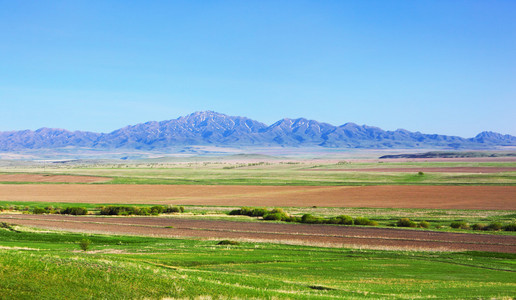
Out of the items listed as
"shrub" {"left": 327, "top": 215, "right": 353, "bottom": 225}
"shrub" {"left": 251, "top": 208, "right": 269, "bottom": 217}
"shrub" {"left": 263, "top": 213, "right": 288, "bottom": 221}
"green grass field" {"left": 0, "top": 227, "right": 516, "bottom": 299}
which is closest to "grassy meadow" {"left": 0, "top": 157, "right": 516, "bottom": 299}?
"green grass field" {"left": 0, "top": 227, "right": 516, "bottom": 299}

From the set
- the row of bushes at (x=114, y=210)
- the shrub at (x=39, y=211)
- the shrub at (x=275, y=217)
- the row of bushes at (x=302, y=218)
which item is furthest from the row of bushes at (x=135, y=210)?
the shrub at (x=275, y=217)

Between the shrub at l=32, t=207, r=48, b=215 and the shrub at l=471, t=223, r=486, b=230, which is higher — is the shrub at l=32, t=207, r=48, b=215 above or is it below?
above

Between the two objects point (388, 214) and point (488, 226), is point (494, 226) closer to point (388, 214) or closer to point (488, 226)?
point (488, 226)

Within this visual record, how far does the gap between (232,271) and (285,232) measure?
72.6 ft

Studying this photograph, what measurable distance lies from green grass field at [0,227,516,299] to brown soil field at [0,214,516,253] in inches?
158

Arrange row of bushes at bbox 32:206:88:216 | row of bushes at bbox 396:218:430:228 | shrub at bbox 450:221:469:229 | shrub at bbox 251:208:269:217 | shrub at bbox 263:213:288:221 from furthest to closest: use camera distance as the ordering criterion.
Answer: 1. row of bushes at bbox 32:206:88:216
2. shrub at bbox 251:208:269:217
3. shrub at bbox 263:213:288:221
4. row of bushes at bbox 396:218:430:228
5. shrub at bbox 450:221:469:229

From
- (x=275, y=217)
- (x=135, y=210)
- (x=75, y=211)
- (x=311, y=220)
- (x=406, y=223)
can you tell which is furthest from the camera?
(x=135, y=210)

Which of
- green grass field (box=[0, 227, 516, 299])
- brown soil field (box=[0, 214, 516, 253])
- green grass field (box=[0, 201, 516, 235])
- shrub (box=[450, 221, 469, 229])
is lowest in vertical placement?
green grass field (box=[0, 201, 516, 235])

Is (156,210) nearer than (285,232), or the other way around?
(285,232)

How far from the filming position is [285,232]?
153 ft

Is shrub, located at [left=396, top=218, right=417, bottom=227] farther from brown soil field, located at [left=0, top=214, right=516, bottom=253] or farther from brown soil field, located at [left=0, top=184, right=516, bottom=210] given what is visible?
brown soil field, located at [left=0, top=184, right=516, bottom=210]

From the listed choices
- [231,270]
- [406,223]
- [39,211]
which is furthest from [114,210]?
[231,270]

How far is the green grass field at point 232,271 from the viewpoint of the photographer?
14078mm

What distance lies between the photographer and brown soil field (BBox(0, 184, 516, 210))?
74000mm
